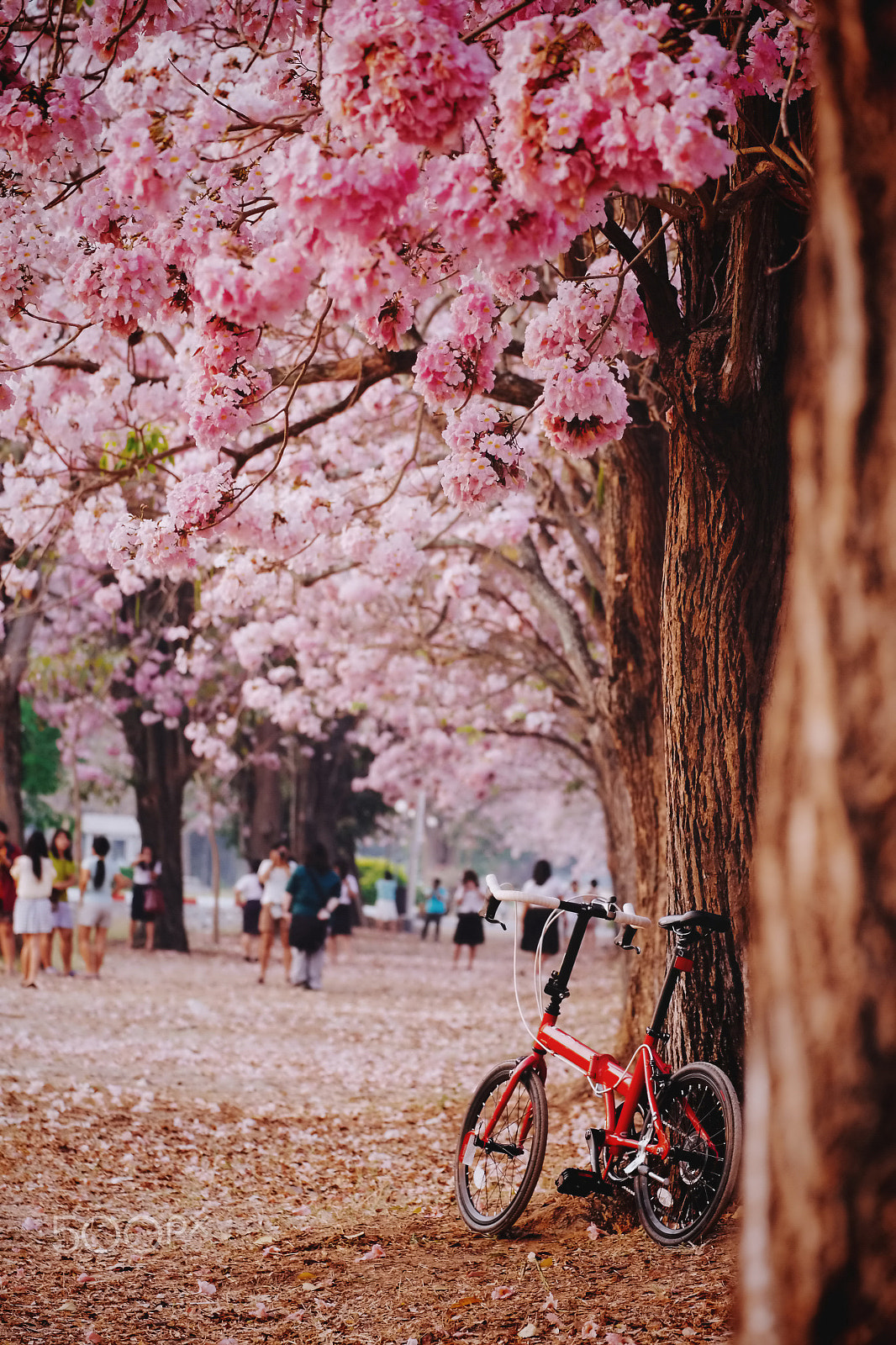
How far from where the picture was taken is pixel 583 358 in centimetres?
490

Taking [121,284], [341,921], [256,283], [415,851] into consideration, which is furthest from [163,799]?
[256,283]

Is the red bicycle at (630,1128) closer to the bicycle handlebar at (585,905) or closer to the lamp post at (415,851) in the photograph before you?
the bicycle handlebar at (585,905)

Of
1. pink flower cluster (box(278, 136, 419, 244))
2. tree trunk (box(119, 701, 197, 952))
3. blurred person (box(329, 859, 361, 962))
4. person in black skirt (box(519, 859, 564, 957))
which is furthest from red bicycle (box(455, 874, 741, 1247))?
tree trunk (box(119, 701, 197, 952))

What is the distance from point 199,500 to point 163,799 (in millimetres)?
18198

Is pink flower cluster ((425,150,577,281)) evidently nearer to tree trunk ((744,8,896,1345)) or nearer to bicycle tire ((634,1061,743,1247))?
tree trunk ((744,8,896,1345))

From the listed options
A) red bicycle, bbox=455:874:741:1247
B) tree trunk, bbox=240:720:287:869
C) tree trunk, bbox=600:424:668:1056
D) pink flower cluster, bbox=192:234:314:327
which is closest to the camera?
pink flower cluster, bbox=192:234:314:327

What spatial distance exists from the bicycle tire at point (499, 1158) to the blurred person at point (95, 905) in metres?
10.1

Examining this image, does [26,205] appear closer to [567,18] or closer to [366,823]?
[567,18]

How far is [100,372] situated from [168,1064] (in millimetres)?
5420

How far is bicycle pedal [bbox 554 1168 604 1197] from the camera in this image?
473 cm

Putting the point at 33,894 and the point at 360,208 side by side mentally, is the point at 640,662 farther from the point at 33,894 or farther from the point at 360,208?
the point at 33,894

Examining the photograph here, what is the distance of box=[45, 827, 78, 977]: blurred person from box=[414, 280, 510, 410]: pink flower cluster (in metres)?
10.7

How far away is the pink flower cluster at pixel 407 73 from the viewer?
320 cm

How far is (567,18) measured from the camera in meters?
3.58
